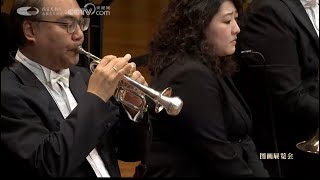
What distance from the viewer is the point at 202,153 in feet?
5.69

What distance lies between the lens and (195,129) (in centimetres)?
171

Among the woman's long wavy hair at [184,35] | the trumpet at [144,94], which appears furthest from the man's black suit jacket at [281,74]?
the trumpet at [144,94]

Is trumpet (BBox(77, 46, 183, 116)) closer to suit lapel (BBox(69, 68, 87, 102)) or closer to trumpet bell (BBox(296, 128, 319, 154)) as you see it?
suit lapel (BBox(69, 68, 87, 102))

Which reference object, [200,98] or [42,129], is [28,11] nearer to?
[42,129]

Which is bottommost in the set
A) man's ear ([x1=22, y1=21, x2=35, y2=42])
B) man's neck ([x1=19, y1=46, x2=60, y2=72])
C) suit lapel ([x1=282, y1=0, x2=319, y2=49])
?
man's neck ([x1=19, y1=46, x2=60, y2=72])

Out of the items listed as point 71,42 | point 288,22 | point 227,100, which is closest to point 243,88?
point 227,100

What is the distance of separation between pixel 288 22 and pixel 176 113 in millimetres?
469

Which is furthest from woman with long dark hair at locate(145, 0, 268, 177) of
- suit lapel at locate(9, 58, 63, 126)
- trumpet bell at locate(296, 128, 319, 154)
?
suit lapel at locate(9, 58, 63, 126)

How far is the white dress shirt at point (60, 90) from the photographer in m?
1.69

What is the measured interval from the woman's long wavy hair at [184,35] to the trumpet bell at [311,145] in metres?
0.33

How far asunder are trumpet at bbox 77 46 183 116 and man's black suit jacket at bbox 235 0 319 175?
328 mm

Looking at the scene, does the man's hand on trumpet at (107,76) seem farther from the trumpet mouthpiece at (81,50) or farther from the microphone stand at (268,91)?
the microphone stand at (268,91)

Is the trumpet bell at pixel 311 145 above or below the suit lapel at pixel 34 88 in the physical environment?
below

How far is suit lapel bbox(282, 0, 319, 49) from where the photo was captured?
5.95 feet
